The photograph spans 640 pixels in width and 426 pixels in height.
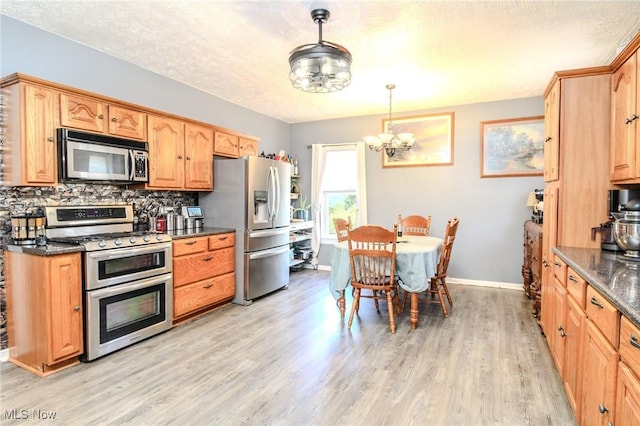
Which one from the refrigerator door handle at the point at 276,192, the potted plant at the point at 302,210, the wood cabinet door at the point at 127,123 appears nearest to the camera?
the wood cabinet door at the point at 127,123

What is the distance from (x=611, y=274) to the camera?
1738 millimetres

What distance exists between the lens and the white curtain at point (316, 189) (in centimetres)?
602

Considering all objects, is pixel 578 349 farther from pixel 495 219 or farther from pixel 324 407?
pixel 495 219

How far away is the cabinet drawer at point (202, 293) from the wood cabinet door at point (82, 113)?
162 cm

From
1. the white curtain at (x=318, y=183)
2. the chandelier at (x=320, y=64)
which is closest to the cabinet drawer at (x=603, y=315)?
the chandelier at (x=320, y=64)

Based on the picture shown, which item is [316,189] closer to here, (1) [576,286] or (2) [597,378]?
(1) [576,286]

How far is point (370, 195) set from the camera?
5730 millimetres

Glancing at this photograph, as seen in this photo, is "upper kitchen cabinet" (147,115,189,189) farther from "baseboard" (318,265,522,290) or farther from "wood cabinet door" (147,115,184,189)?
"baseboard" (318,265,522,290)

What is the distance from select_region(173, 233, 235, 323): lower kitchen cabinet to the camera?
3.44 meters

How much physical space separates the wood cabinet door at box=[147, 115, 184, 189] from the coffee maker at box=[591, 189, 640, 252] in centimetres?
367

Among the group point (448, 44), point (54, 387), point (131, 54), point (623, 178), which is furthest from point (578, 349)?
point (131, 54)

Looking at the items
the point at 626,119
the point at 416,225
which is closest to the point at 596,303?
the point at 626,119

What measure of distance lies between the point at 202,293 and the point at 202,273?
0.21m

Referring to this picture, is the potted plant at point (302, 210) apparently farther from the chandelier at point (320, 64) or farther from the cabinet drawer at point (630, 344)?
the cabinet drawer at point (630, 344)
